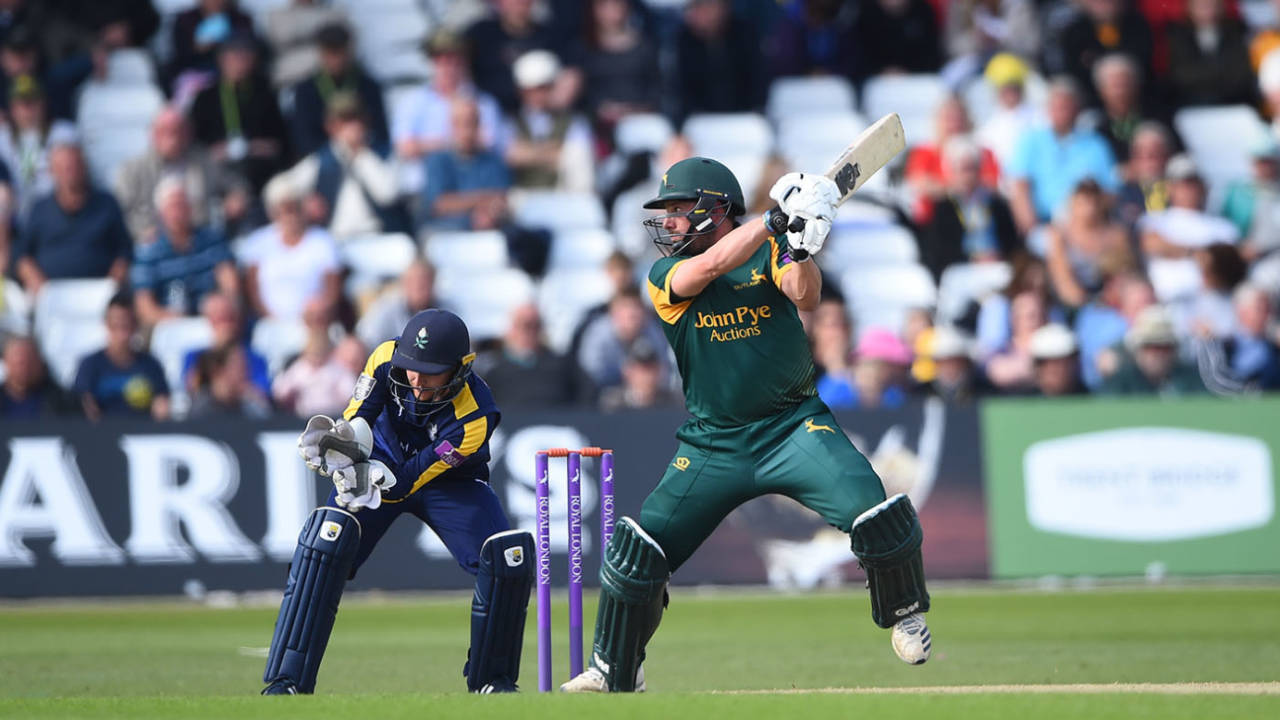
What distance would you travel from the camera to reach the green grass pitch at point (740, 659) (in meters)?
6.68

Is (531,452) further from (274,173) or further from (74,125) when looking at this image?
(74,125)

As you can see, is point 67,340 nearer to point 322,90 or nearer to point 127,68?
point 322,90

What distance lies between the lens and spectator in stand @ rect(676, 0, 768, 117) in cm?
1742

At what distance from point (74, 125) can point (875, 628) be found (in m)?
9.76

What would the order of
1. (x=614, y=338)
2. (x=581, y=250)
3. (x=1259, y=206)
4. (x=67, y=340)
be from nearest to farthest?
1. (x=614, y=338)
2. (x=67, y=340)
3. (x=1259, y=206)
4. (x=581, y=250)

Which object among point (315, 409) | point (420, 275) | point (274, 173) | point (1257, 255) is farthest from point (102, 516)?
point (1257, 255)

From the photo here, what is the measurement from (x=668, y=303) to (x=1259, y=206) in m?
10.3

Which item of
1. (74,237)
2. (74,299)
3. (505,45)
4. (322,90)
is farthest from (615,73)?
(74,299)

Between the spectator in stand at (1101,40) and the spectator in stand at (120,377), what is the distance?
8988 millimetres

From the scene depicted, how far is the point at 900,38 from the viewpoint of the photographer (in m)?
18.0

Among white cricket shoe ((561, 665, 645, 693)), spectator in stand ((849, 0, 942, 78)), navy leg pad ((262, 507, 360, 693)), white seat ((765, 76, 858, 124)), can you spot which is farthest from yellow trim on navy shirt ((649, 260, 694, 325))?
spectator in stand ((849, 0, 942, 78))

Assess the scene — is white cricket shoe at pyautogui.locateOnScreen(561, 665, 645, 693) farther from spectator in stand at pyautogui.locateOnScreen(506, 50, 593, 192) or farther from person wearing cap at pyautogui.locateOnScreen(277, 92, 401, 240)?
spectator in stand at pyautogui.locateOnScreen(506, 50, 593, 192)

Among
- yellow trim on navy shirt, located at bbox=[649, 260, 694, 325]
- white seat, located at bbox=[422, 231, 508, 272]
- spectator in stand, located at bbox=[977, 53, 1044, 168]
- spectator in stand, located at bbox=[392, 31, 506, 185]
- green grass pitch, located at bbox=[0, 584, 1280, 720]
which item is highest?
spectator in stand, located at bbox=[392, 31, 506, 185]

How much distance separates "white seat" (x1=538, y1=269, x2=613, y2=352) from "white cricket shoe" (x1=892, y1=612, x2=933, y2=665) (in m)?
8.42
